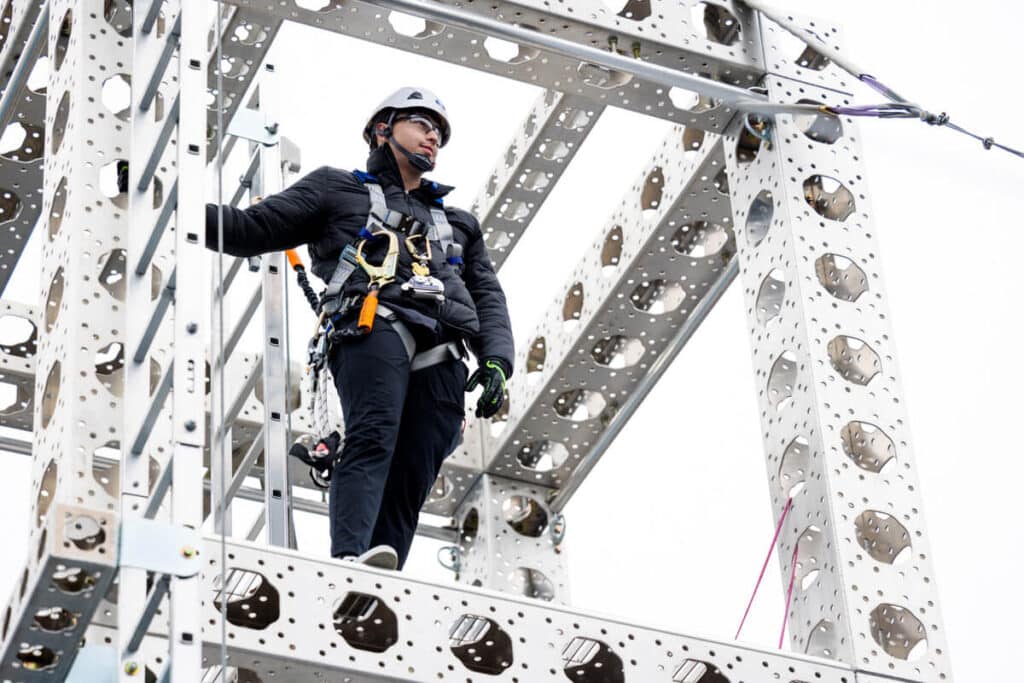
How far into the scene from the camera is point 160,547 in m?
6.46

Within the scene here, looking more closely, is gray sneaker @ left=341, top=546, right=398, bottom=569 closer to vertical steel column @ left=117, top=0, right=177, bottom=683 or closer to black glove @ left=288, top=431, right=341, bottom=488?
black glove @ left=288, top=431, right=341, bottom=488

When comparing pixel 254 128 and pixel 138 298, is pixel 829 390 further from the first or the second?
pixel 138 298

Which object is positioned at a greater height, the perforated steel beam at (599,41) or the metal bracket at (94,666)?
the perforated steel beam at (599,41)

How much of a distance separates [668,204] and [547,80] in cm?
109

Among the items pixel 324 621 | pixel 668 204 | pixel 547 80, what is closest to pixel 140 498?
pixel 324 621

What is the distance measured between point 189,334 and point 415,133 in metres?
2.44

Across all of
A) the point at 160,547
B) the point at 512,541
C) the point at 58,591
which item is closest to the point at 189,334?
the point at 160,547

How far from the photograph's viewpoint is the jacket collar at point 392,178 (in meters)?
9.04

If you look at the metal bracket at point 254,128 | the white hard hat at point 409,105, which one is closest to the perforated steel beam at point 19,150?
the metal bracket at point 254,128

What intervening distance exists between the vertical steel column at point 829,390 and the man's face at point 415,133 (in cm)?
170

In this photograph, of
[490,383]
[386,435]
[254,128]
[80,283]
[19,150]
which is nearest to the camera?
[80,283]

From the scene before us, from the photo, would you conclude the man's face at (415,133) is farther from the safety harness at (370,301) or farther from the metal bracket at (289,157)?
the metal bracket at (289,157)

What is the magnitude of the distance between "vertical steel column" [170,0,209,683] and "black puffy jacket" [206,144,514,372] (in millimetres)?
1113

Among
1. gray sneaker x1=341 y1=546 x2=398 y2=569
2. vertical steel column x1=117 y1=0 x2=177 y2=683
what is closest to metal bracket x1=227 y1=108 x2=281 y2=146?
vertical steel column x1=117 y1=0 x2=177 y2=683
